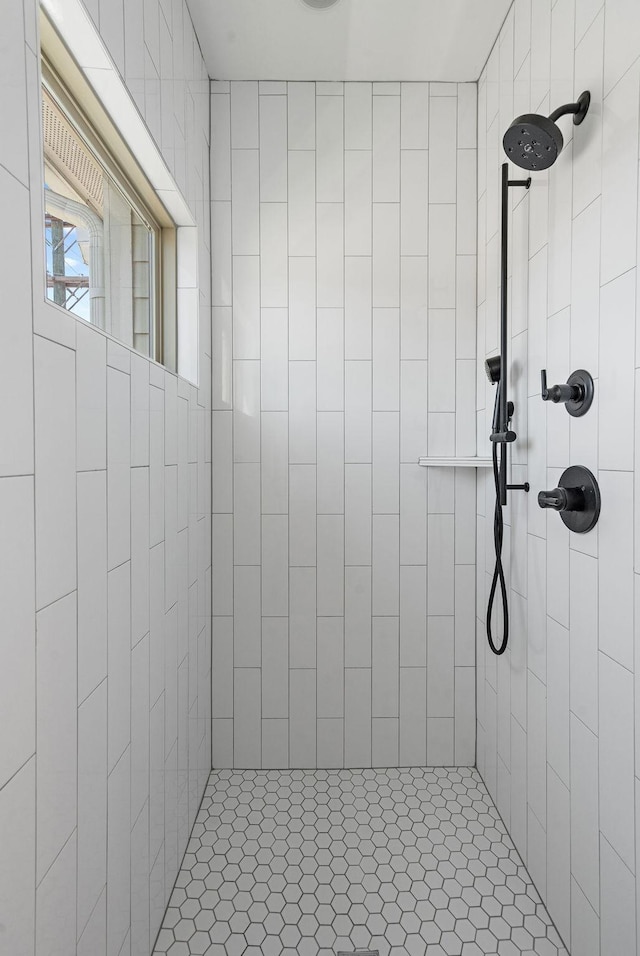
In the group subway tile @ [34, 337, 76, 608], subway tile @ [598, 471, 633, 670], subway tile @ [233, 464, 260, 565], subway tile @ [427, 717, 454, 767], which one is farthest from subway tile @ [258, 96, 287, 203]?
subway tile @ [427, 717, 454, 767]

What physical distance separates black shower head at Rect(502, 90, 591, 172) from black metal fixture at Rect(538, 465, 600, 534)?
70 cm

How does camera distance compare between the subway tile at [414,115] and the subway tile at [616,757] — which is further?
the subway tile at [414,115]

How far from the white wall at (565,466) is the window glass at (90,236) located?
1.06m

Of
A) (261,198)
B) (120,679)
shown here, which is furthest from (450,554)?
(261,198)

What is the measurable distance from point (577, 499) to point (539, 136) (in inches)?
30.9

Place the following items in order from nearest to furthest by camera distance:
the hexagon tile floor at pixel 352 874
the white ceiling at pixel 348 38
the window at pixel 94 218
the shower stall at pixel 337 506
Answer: the shower stall at pixel 337 506 → the window at pixel 94 218 → the hexagon tile floor at pixel 352 874 → the white ceiling at pixel 348 38

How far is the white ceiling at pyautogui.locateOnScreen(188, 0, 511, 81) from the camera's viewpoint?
67.7 inches

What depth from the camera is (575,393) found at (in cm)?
124

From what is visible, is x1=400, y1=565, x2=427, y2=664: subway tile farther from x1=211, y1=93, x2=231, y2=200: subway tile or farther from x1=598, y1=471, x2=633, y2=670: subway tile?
x1=211, y1=93, x2=231, y2=200: subway tile

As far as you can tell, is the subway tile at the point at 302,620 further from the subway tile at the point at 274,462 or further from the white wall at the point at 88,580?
the white wall at the point at 88,580

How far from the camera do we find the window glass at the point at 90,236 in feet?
3.42

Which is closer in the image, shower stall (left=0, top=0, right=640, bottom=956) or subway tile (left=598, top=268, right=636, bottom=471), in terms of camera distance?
shower stall (left=0, top=0, right=640, bottom=956)

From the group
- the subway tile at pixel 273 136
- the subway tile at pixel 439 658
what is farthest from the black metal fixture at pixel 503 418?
the subway tile at pixel 273 136

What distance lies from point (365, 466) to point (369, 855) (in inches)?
49.0
